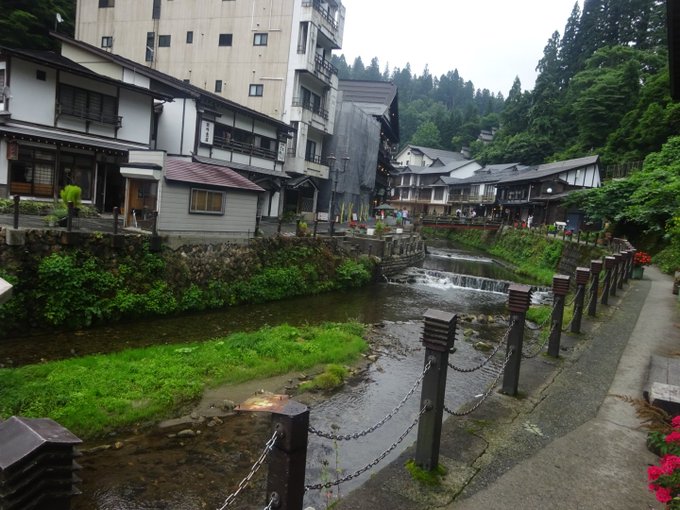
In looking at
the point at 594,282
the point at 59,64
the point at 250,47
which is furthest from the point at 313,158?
the point at 594,282

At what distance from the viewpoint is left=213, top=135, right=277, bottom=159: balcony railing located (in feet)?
95.7

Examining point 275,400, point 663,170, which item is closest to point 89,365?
point 275,400

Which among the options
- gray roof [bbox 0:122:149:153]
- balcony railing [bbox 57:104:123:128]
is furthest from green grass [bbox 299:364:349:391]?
balcony railing [bbox 57:104:123:128]

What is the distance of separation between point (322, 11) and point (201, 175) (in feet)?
85.4

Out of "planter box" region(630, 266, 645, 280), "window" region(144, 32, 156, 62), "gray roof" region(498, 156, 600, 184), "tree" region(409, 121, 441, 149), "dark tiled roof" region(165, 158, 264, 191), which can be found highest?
"tree" region(409, 121, 441, 149)

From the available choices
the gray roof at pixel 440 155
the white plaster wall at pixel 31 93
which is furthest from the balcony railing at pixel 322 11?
the gray roof at pixel 440 155

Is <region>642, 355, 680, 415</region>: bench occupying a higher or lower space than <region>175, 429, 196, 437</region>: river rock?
higher

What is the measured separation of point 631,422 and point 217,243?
602 inches

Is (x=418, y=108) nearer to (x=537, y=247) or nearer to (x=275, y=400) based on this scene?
(x=537, y=247)

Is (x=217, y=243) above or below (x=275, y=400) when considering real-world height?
above

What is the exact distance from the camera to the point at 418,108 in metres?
123

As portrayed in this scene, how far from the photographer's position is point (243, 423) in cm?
850

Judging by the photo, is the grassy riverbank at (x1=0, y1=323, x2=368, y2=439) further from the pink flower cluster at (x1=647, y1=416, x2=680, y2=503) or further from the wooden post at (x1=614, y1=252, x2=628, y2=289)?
the wooden post at (x1=614, y1=252, x2=628, y2=289)

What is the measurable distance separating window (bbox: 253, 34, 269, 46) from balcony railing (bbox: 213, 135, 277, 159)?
996 centimetres
